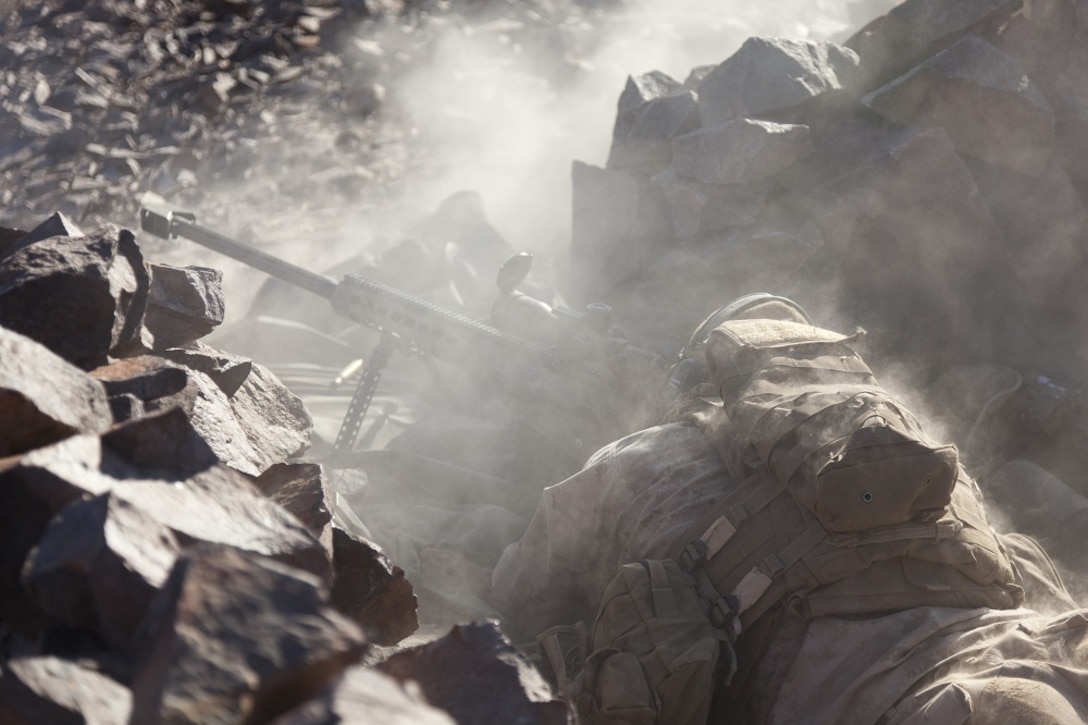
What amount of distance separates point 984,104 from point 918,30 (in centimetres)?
74

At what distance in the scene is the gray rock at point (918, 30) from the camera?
5.73 m

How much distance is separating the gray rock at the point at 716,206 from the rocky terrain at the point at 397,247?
0.10ft

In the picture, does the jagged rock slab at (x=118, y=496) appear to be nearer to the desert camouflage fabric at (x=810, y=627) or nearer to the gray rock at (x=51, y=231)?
the gray rock at (x=51, y=231)

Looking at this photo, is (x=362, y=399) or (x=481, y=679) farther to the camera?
(x=362, y=399)

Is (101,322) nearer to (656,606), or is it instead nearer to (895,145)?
(656,606)

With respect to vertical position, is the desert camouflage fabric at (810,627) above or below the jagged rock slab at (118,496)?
below

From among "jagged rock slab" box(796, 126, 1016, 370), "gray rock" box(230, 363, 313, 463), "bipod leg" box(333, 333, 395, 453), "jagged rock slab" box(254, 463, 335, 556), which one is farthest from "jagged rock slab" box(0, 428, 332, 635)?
"jagged rock slab" box(796, 126, 1016, 370)

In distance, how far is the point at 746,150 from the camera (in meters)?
5.64

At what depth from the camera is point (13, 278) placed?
201cm

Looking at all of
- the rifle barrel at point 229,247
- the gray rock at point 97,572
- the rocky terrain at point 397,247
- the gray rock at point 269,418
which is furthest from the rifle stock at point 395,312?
the gray rock at point 97,572

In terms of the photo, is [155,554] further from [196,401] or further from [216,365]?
[216,365]

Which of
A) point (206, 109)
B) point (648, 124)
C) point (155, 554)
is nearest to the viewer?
point (155, 554)

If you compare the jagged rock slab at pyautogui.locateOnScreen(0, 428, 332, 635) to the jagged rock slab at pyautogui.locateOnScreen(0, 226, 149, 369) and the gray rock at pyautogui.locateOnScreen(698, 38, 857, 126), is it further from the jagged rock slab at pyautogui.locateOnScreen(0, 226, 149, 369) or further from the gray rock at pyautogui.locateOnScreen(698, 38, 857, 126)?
the gray rock at pyautogui.locateOnScreen(698, 38, 857, 126)

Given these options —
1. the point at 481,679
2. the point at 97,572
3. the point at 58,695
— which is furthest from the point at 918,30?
the point at 58,695
